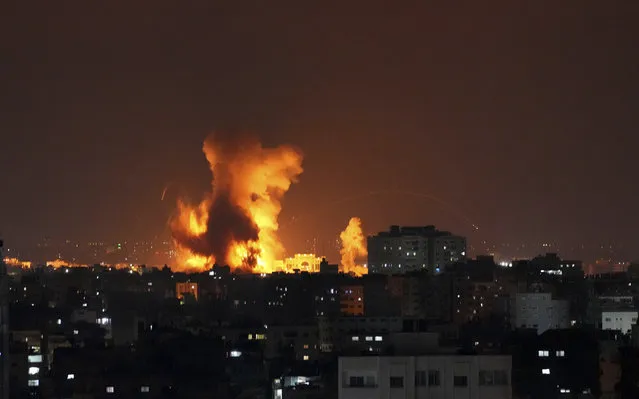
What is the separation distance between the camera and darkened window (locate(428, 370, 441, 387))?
2048 centimetres

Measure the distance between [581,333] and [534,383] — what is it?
745 centimetres

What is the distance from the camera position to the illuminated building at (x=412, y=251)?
100m

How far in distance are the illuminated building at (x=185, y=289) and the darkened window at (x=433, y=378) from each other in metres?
60.7

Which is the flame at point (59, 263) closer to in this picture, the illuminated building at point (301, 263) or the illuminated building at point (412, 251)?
the illuminated building at point (301, 263)

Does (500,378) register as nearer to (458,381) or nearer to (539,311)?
(458,381)

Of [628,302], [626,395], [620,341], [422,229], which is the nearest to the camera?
[626,395]

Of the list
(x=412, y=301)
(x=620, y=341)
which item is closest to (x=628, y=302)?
(x=412, y=301)

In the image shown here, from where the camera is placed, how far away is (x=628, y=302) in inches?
2606

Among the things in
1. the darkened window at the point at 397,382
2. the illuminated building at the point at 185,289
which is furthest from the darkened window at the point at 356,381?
the illuminated building at the point at 185,289

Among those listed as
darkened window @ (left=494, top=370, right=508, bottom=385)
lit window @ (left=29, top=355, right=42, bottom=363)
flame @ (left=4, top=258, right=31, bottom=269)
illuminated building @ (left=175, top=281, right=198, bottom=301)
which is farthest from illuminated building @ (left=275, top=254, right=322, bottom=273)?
darkened window @ (left=494, top=370, right=508, bottom=385)

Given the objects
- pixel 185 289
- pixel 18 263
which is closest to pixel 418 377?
pixel 185 289

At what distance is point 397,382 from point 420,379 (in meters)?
0.22

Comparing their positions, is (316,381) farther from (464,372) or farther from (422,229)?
(422,229)

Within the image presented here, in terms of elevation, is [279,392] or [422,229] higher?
[422,229]
